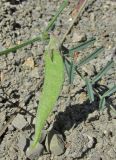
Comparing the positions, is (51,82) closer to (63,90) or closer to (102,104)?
(102,104)

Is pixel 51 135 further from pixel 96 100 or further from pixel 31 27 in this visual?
pixel 31 27

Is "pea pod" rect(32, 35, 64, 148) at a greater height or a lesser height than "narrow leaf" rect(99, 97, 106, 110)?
greater

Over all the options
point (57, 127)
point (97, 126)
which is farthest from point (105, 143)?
point (57, 127)

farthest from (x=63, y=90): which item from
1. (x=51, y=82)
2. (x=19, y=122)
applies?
(x=51, y=82)

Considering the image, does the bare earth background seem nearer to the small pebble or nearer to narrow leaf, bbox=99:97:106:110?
the small pebble

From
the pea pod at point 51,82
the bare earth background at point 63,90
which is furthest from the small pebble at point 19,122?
the pea pod at point 51,82

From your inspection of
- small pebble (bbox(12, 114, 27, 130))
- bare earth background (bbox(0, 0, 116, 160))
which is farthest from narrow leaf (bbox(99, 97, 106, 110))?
small pebble (bbox(12, 114, 27, 130))

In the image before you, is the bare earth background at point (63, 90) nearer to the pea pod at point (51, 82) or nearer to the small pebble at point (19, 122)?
the small pebble at point (19, 122)
